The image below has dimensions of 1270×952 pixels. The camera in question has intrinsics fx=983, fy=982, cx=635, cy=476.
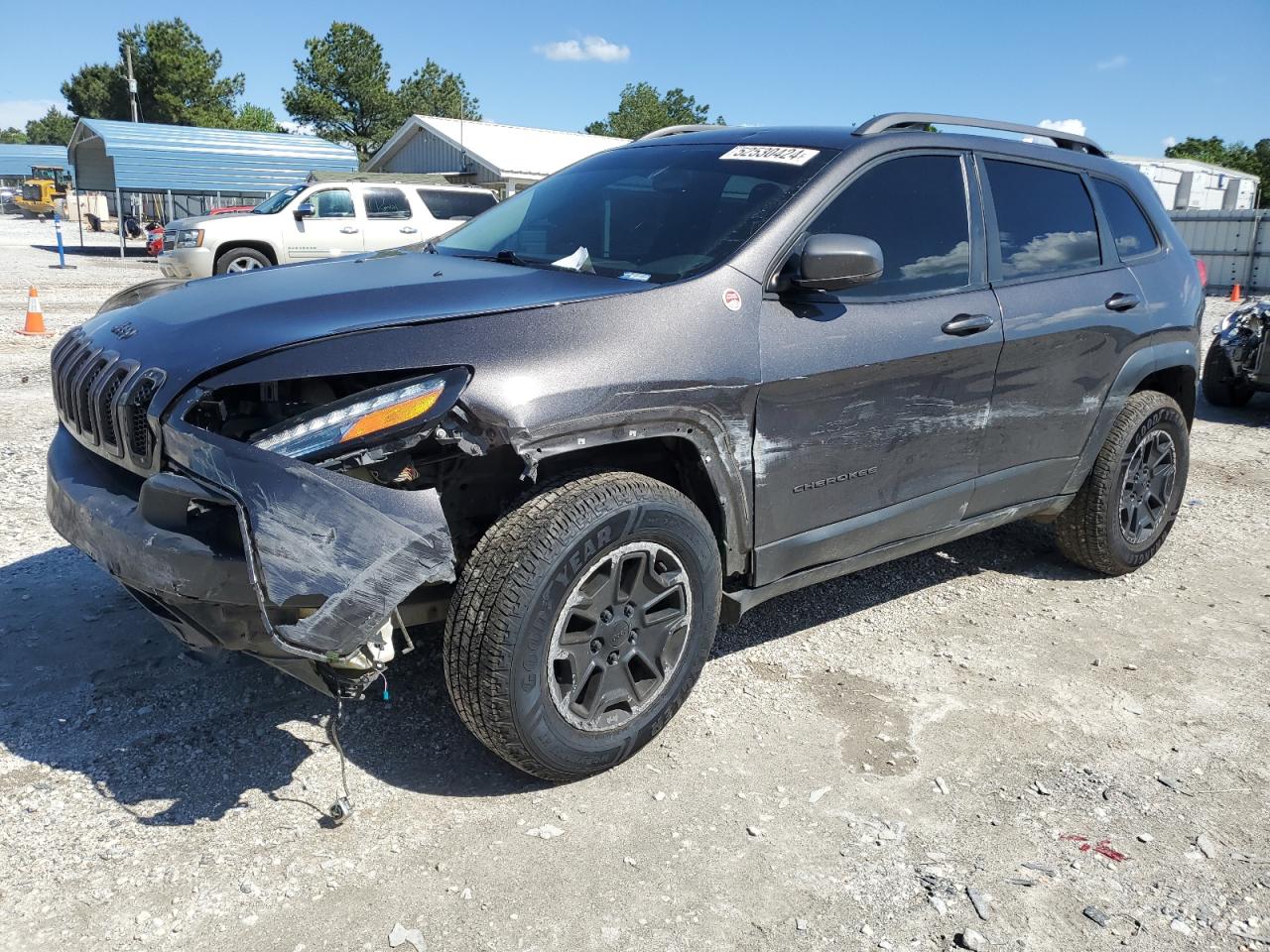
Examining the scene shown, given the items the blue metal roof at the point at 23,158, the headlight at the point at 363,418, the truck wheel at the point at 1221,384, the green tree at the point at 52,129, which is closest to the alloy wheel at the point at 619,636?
the headlight at the point at 363,418

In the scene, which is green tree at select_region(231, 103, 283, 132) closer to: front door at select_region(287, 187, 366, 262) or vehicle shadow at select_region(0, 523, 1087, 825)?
front door at select_region(287, 187, 366, 262)

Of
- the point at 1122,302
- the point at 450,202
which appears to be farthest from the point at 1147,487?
the point at 450,202

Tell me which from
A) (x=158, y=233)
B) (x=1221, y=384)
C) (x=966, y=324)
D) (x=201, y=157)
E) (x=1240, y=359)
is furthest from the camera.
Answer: (x=201, y=157)

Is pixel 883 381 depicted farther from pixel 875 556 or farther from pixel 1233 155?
pixel 1233 155

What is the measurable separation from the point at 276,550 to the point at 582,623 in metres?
0.91

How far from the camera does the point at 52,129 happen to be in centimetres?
10294

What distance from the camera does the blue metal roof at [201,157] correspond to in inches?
1072

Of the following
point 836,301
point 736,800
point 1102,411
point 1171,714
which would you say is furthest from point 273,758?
point 1102,411

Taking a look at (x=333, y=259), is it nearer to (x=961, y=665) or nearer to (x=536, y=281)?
(x=536, y=281)

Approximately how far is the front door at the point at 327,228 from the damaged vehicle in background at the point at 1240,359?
42.7 feet

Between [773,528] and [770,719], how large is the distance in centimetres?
69

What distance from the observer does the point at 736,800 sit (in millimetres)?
2900

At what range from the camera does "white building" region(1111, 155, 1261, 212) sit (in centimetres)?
3234

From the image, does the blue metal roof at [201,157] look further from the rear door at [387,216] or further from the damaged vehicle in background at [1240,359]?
the damaged vehicle in background at [1240,359]
